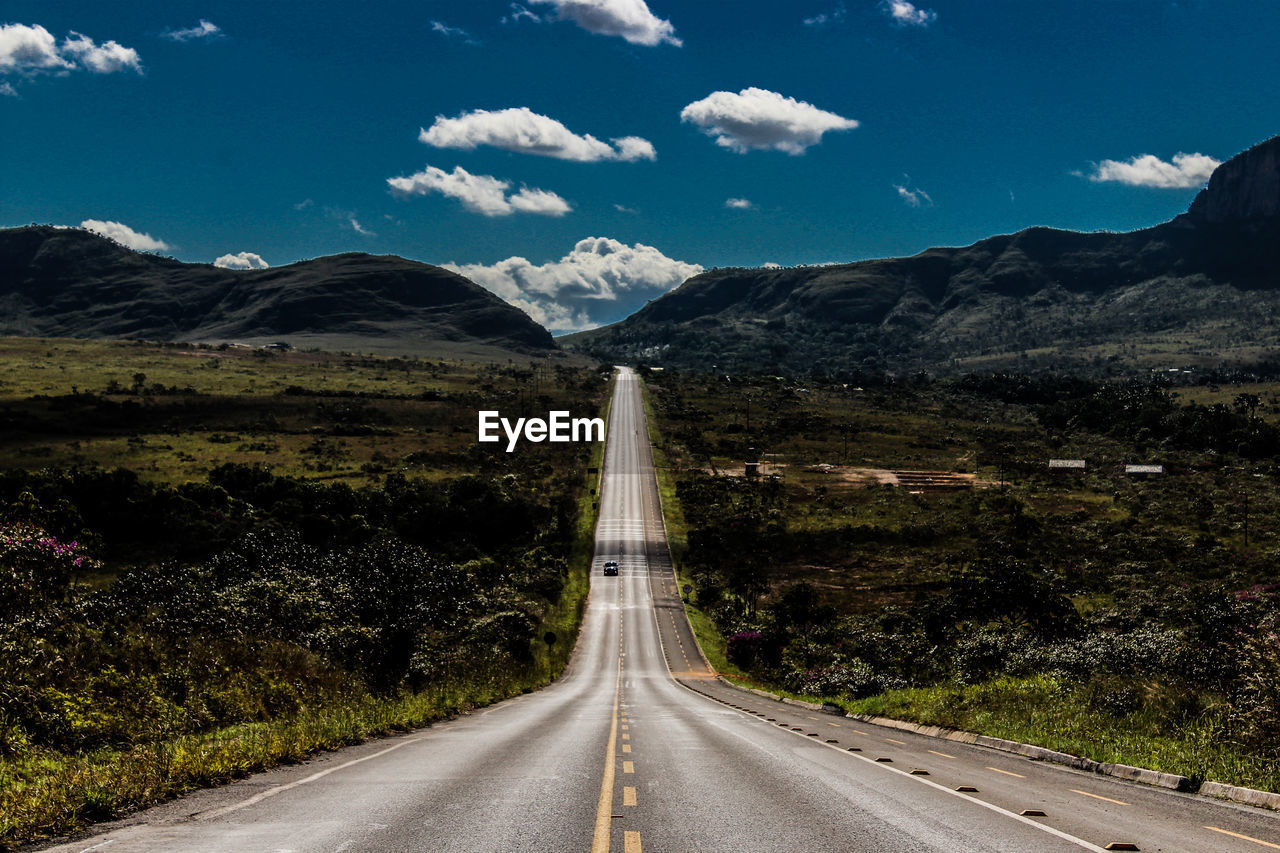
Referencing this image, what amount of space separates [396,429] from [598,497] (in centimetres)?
5370

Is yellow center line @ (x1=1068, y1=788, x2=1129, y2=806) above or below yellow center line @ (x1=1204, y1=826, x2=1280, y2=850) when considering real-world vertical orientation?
below

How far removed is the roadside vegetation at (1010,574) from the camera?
689 inches

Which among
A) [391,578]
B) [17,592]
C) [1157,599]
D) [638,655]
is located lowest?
[638,655]

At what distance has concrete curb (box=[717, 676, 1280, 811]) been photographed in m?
11.8

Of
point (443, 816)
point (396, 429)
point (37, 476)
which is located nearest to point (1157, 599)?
point (443, 816)

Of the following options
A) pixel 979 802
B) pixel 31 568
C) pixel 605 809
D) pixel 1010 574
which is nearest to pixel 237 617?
pixel 31 568

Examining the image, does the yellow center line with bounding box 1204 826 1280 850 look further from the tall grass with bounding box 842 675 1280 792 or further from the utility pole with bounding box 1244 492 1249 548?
the utility pole with bounding box 1244 492 1249 548

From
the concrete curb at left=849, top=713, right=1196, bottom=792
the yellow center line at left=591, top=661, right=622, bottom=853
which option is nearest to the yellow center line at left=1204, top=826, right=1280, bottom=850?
the concrete curb at left=849, top=713, right=1196, bottom=792

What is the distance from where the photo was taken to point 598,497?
126 metres

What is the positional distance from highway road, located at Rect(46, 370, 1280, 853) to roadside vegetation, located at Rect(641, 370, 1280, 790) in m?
2.44

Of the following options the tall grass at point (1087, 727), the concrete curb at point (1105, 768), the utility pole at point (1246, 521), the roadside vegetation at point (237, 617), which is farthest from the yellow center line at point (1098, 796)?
the utility pole at point (1246, 521)

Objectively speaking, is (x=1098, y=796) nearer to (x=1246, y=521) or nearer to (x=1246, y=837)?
(x=1246, y=837)

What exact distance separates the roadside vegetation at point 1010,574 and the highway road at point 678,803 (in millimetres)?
2440

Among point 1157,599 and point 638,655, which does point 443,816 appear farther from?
point 1157,599
